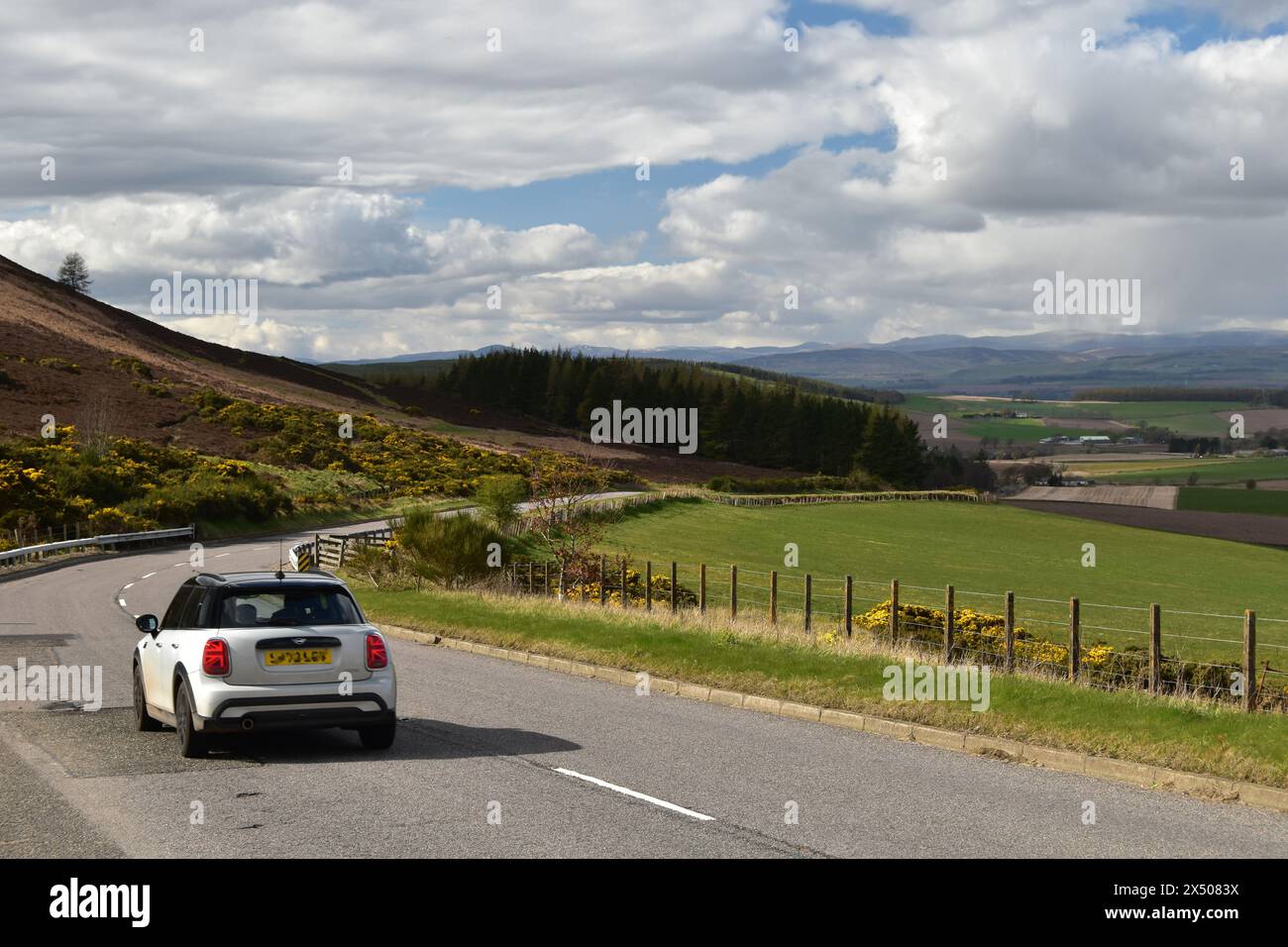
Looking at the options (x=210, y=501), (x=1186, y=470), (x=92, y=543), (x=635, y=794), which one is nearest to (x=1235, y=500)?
(x=1186, y=470)

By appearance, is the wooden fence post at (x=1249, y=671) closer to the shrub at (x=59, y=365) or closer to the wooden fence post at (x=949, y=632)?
the wooden fence post at (x=949, y=632)

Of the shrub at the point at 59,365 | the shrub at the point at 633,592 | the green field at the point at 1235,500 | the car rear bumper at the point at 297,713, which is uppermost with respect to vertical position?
the shrub at the point at 59,365

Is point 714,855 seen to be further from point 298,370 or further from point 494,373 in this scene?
point 494,373

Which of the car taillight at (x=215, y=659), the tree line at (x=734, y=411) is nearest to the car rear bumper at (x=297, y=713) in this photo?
the car taillight at (x=215, y=659)

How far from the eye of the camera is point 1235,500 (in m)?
114

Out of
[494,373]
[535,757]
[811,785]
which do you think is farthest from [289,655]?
[494,373]

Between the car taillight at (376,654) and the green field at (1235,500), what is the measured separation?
10540cm

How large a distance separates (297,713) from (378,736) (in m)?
0.86

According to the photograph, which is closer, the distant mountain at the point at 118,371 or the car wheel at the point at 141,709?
the car wheel at the point at 141,709

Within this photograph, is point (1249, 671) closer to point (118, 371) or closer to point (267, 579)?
point (267, 579)

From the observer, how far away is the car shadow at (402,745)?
466 inches

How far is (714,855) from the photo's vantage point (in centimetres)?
816

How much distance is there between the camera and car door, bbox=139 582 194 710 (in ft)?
41.3

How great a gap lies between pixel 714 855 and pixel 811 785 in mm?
2544
